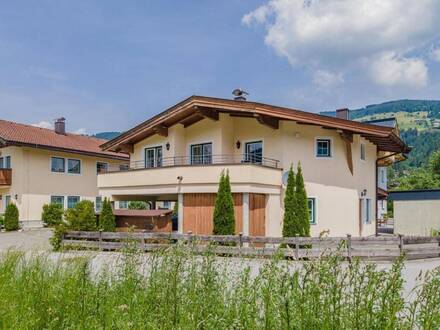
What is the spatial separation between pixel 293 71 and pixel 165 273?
17172mm

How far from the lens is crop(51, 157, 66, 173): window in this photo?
100 ft

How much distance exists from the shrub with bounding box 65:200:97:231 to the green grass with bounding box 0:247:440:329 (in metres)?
11.9

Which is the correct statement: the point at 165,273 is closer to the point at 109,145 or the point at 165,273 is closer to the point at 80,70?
the point at 80,70

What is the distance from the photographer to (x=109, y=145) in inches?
914

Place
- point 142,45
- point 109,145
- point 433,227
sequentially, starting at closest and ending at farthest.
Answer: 1. point 142,45
2. point 433,227
3. point 109,145

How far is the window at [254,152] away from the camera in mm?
18828

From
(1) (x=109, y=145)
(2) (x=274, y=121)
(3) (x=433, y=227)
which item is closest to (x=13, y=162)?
(1) (x=109, y=145)

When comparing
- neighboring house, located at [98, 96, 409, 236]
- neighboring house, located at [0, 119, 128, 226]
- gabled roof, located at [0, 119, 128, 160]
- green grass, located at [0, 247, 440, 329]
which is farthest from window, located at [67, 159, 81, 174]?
green grass, located at [0, 247, 440, 329]

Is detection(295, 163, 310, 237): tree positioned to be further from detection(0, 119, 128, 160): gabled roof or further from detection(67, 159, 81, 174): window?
detection(67, 159, 81, 174): window

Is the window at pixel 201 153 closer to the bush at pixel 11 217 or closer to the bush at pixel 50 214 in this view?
the bush at pixel 50 214

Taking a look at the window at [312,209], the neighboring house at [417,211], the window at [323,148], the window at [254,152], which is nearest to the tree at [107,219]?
the window at [254,152]

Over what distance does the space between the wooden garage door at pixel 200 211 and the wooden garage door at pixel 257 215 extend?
2.47ft

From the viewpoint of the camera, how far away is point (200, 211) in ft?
56.0

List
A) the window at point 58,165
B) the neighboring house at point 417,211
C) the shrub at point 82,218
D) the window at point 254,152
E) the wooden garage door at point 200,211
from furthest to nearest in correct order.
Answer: the window at point 58,165, the neighboring house at point 417,211, the window at point 254,152, the wooden garage door at point 200,211, the shrub at point 82,218
